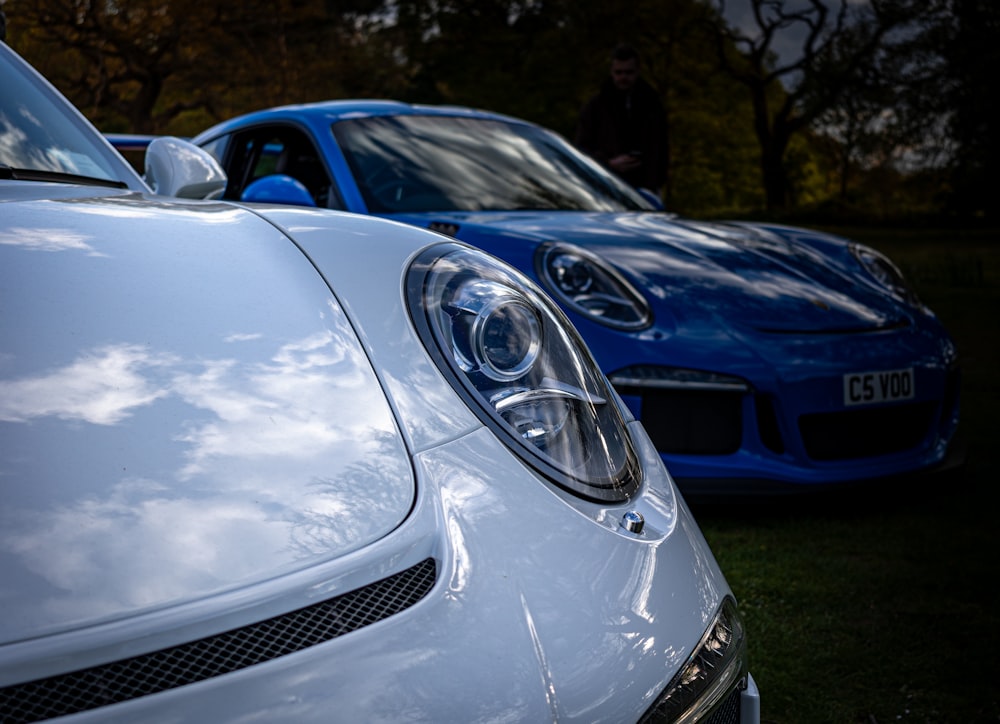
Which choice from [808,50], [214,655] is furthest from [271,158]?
[808,50]

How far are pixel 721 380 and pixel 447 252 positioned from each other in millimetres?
1766

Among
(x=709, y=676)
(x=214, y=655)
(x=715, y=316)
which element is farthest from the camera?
(x=715, y=316)

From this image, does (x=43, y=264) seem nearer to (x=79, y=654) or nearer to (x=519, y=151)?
(x=79, y=654)

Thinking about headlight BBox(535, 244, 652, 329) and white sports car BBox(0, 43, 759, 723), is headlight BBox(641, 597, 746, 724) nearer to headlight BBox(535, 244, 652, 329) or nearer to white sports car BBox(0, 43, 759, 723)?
white sports car BBox(0, 43, 759, 723)

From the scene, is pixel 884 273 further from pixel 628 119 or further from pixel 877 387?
pixel 628 119

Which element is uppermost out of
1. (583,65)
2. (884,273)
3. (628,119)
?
(583,65)

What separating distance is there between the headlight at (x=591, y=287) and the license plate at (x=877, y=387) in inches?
26.1

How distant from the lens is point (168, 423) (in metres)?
1.15

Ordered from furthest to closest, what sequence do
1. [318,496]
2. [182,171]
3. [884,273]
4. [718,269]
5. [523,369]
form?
[884,273] → [718,269] → [182,171] → [523,369] → [318,496]

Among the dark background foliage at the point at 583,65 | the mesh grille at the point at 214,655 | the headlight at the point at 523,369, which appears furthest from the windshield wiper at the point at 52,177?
the dark background foliage at the point at 583,65

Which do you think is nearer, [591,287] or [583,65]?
[591,287]

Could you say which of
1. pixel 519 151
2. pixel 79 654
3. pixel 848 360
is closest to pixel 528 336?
pixel 79 654

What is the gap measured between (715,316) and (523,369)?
1.94 meters

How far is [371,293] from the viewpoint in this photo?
144 cm
